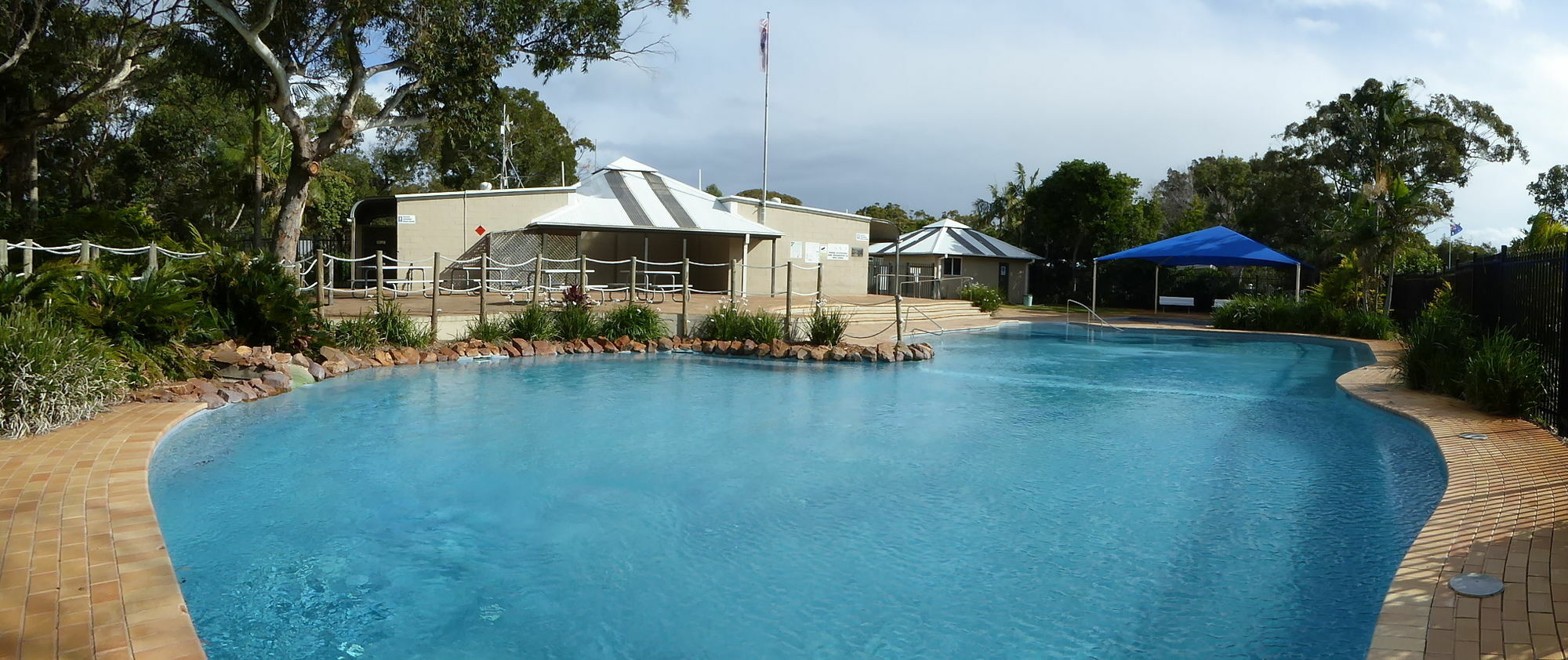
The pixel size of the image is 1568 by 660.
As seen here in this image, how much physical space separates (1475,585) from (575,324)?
13130 mm

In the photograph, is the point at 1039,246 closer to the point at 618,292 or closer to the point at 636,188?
the point at 636,188

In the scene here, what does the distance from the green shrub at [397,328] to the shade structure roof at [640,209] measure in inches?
311

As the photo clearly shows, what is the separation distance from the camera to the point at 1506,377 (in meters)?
8.43

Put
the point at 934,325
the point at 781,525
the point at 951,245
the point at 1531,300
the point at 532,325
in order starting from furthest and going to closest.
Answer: the point at 951,245, the point at 934,325, the point at 532,325, the point at 1531,300, the point at 781,525

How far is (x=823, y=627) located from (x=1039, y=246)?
34299mm

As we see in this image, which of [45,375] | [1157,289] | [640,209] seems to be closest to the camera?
[45,375]

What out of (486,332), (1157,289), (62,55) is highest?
(62,55)

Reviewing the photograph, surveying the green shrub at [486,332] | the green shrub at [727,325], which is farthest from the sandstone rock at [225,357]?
the green shrub at [727,325]

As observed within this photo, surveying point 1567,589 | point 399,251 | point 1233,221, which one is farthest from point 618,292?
point 1233,221

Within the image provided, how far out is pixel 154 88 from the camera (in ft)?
79.3

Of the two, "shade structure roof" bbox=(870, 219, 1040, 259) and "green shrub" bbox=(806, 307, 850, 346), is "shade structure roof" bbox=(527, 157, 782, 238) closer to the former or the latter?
"green shrub" bbox=(806, 307, 850, 346)

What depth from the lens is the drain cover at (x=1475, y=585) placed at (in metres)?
3.82

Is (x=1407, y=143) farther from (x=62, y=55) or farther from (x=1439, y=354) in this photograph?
(x=62, y=55)

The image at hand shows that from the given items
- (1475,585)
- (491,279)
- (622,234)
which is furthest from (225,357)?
(622,234)
